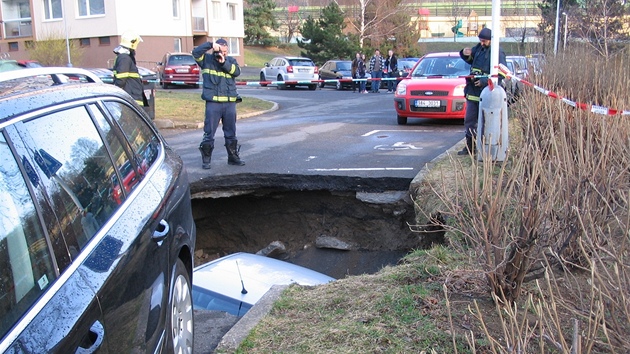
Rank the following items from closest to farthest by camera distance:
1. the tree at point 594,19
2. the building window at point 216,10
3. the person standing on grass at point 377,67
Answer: the tree at point 594,19 < the person standing on grass at point 377,67 < the building window at point 216,10

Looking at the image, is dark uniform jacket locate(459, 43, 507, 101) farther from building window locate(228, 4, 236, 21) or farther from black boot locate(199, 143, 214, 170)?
building window locate(228, 4, 236, 21)

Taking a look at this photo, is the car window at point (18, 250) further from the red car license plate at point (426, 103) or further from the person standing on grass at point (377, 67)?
the person standing on grass at point (377, 67)

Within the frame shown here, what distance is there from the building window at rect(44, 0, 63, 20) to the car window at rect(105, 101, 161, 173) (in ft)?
131

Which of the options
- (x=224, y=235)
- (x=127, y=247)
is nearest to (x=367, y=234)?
(x=224, y=235)

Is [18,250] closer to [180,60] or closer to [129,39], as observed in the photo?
[129,39]

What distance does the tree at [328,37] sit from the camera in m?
41.8

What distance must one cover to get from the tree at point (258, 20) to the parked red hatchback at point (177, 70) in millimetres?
30149

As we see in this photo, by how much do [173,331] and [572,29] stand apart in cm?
1948

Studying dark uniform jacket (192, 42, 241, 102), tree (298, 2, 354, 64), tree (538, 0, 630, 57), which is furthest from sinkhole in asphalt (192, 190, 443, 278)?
tree (298, 2, 354, 64)

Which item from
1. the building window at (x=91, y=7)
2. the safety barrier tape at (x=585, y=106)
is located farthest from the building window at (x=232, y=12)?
the safety barrier tape at (x=585, y=106)

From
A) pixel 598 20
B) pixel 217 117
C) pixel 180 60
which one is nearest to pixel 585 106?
pixel 217 117

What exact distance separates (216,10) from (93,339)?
4612 cm

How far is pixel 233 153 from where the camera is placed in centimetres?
873

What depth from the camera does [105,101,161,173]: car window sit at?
11.3 feet
